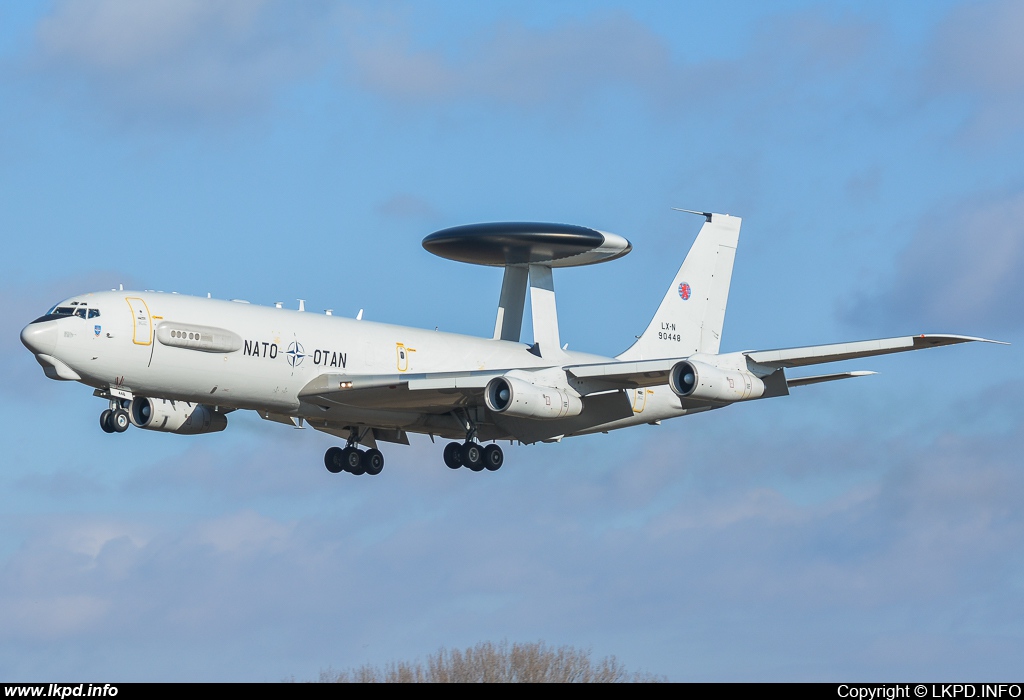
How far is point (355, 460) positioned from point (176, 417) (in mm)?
7523

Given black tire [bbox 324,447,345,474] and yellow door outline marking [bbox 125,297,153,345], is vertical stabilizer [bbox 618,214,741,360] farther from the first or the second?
yellow door outline marking [bbox 125,297,153,345]

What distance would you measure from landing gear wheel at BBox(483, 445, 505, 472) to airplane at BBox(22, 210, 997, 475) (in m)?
0.09

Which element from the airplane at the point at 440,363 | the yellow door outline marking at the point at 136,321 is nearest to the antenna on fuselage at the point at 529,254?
the airplane at the point at 440,363

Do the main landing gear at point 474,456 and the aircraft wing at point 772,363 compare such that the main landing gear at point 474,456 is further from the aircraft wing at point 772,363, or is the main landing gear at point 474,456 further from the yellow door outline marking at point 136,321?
the yellow door outline marking at point 136,321

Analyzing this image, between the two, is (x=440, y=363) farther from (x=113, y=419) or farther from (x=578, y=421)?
(x=113, y=419)

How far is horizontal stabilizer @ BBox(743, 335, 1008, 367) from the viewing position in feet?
155

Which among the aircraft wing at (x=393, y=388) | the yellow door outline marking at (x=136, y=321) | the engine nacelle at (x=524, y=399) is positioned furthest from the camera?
the engine nacelle at (x=524, y=399)

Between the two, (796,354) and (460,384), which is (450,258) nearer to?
(460,384)

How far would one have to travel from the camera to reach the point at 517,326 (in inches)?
2530

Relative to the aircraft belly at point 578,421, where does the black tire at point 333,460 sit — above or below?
below

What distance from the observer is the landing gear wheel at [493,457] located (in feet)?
185

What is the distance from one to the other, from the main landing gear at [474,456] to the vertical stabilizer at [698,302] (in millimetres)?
8783
